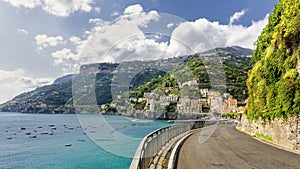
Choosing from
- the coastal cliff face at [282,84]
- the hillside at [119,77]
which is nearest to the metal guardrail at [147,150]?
the hillside at [119,77]

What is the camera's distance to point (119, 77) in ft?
39.7

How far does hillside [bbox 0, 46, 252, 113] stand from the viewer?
12.5m

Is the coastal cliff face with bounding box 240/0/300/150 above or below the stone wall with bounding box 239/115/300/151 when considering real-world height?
above

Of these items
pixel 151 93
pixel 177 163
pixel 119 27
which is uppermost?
pixel 119 27

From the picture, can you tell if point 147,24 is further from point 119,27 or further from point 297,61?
point 297,61

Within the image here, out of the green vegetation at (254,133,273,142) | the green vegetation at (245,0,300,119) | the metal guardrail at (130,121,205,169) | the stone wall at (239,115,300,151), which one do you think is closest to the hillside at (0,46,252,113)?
the metal guardrail at (130,121,205,169)

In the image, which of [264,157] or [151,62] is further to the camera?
[151,62]

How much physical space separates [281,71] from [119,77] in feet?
30.0

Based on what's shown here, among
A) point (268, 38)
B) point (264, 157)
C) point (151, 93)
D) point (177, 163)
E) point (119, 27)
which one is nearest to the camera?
point (177, 163)

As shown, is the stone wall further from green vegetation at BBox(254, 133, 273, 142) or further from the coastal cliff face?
green vegetation at BBox(254, 133, 273, 142)

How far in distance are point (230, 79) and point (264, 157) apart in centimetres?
7162

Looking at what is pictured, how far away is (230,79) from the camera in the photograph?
77.6 metres

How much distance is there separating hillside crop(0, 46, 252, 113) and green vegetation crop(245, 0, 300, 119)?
3.64 m

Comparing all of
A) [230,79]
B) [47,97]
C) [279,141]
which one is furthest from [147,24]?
[47,97]
